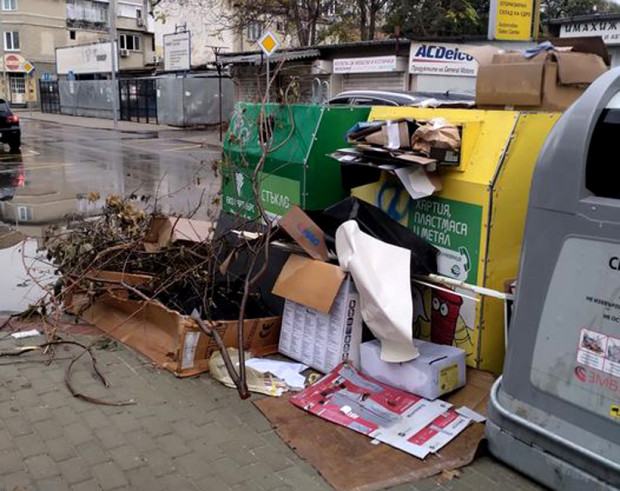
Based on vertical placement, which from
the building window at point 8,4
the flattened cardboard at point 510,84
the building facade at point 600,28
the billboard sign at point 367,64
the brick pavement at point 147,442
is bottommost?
the brick pavement at point 147,442

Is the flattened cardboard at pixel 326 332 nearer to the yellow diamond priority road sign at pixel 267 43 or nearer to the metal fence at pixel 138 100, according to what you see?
the yellow diamond priority road sign at pixel 267 43

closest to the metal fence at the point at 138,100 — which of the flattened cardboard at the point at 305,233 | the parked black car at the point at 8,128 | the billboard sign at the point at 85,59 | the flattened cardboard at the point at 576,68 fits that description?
the billboard sign at the point at 85,59

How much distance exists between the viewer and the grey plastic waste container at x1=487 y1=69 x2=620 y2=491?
98.4 inches

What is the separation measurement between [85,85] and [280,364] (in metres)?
40.1

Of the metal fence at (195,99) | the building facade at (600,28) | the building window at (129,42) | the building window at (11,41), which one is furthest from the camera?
the building window at (11,41)

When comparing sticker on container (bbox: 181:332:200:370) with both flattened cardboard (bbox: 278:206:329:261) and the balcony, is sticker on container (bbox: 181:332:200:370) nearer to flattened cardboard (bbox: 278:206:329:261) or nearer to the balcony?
flattened cardboard (bbox: 278:206:329:261)

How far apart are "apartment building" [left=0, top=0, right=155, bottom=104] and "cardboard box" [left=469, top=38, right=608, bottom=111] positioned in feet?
164

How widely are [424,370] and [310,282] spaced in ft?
2.89

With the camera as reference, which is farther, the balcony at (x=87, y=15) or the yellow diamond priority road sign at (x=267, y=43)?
the balcony at (x=87, y=15)

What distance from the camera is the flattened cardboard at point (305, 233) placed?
3.98m

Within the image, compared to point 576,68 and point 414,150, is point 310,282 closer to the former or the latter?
point 414,150

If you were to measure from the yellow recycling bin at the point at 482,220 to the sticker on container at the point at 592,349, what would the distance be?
3.44 ft

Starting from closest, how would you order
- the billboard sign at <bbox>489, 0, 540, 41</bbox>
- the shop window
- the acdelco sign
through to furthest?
the shop window < the billboard sign at <bbox>489, 0, 540, 41</bbox> < the acdelco sign

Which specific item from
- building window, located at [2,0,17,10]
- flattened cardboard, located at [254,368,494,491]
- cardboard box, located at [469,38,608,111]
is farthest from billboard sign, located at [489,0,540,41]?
building window, located at [2,0,17,10]
